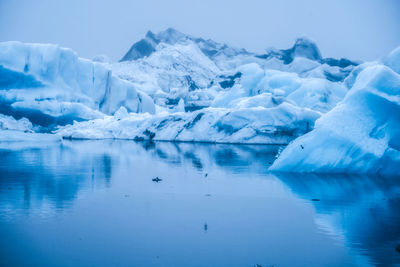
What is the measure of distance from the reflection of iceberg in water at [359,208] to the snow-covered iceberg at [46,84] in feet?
86.4

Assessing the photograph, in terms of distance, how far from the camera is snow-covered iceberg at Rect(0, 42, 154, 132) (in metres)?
→ 34.0

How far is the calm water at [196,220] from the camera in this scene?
218 inches

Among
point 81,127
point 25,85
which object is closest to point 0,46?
point 25,85

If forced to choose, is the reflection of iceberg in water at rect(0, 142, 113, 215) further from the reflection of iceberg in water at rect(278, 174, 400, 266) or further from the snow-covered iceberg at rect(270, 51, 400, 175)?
the snow-covered iceberg at rect(270, 51, 400, 175)

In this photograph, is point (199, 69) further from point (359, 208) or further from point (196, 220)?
point (196, 220)

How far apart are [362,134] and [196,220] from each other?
317 inches

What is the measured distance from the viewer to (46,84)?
3531 cm

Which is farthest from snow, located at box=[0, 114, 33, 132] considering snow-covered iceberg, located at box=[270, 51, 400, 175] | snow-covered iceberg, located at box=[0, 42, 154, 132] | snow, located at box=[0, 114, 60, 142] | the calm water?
snow-covered iceberg, located at box=[270, 51, 400, 175]

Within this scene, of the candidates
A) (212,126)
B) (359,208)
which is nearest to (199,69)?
(212,126)

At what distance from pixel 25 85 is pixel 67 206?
2964 cm

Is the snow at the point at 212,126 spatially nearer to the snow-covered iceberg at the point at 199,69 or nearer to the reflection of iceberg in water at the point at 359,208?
the reflection of iceberg in water at the point at 359,208

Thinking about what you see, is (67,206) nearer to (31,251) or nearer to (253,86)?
(31,251)

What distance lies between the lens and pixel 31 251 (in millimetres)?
5523

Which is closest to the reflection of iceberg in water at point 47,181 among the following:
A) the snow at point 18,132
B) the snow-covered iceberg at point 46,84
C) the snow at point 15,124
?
the snow at point 18,132
